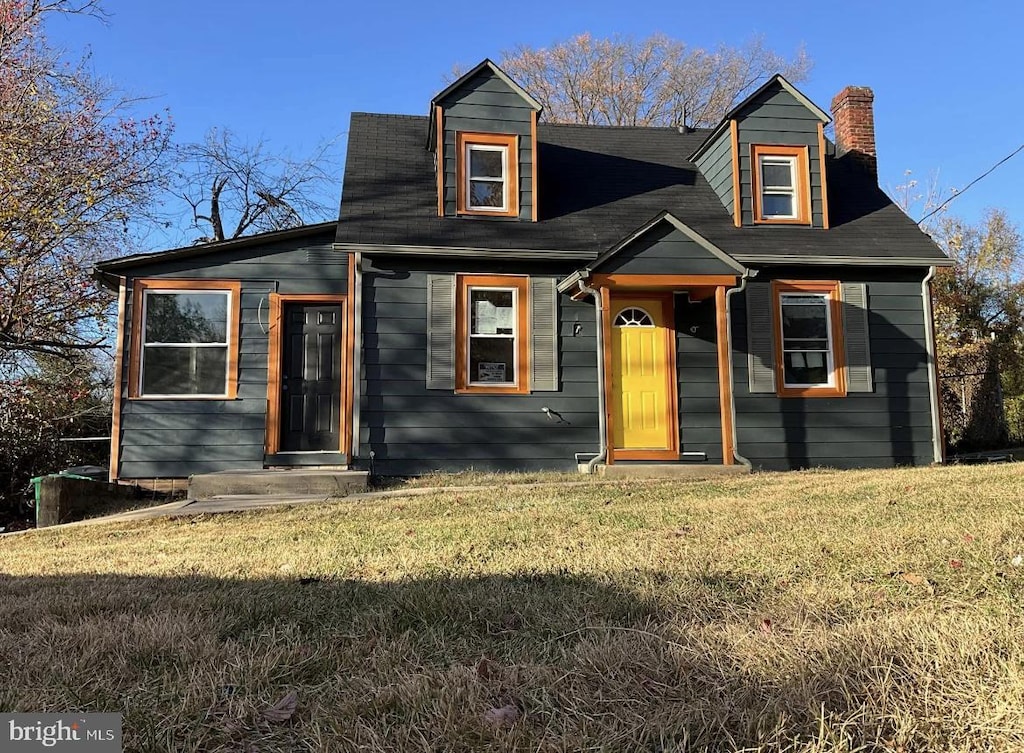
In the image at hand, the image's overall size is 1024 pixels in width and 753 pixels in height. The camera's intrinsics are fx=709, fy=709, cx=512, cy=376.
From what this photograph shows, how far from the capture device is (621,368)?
959 cm

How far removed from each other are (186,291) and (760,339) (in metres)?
7.72

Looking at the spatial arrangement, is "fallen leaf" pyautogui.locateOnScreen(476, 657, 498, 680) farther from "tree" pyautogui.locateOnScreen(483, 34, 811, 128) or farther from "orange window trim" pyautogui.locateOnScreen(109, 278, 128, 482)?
"tree" pyautogui.locateOnScreen(483, 34, 811, 128)

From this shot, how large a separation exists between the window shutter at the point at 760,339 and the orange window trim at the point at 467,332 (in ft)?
10.1

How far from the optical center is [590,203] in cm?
1045

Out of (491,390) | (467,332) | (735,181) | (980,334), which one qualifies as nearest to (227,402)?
(467,332)

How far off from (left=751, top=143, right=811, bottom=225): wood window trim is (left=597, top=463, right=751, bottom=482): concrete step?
3880mm

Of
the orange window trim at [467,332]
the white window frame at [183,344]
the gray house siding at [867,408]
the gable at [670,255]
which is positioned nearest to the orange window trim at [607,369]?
the gable at [670,255]

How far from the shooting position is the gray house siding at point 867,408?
964 cm

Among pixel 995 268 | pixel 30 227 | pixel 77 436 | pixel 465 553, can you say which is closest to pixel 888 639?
pixel 465 553

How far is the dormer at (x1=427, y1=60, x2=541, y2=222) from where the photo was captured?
9.91 m

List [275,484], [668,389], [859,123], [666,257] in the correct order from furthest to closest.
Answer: [859,123], [668,389], [666,257], [275,484]

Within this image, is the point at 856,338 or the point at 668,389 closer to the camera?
the point at 668,389

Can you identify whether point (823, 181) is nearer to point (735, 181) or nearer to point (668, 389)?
point (735, 181)

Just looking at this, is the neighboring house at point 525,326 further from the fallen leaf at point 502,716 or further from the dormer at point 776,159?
the fallen leaf at point 502,716
